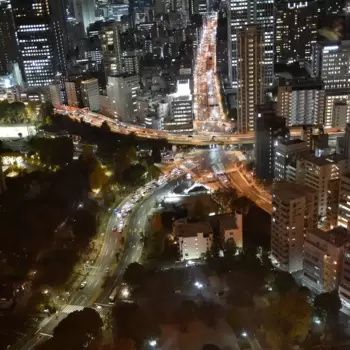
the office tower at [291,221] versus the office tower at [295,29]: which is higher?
the office tower at [295,29]

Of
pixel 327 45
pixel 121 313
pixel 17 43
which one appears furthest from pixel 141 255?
pixel 17 43

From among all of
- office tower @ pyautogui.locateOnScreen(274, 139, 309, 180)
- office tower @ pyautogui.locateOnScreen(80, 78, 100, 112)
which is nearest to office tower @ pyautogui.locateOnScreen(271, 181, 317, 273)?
office tower @ pyautogui.locateOnScreen(274, 139, 309, 180)

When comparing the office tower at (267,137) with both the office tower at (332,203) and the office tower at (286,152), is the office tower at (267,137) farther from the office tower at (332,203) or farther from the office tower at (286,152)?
the office tower at (332,203)

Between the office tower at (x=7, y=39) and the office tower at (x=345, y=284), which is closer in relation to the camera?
the office tower at (x=345, y=284)

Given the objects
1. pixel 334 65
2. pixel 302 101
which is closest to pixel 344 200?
pixel 302 101

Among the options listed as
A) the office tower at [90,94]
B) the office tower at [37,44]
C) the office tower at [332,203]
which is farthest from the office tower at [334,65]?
the office tower at [37,44]

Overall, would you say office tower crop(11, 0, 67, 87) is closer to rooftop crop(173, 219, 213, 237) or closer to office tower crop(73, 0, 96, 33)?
office tower crop(73, 0, 96, 33)

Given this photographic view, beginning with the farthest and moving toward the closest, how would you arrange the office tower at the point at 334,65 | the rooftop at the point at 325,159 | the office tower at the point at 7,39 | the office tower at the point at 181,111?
the office tower at the point at 7,39
the office tower at the point at 334,65
the office tower at the point at 181,111
the rooftop at the point at 325,159
